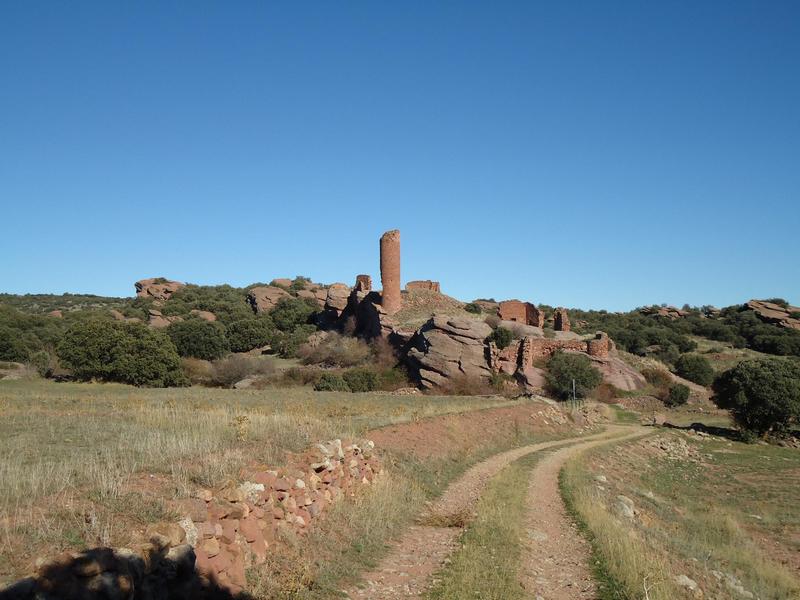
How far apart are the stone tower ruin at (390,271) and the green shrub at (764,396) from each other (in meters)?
27.3

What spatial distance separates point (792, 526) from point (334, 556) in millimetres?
16299

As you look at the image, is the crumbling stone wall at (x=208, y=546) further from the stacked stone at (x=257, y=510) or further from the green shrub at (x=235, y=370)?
the green shrub at (x=235, y=370)

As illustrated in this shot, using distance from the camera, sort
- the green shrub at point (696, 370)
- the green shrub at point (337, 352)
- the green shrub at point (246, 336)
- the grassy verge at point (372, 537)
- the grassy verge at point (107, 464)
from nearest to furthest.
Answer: the grassy verge at point (107, 464) → the grassy verge at point (372, 537) → the green shrub at point (337, 352) → the green shrub at point (696, 370) → the green shrub at point (246, 336)

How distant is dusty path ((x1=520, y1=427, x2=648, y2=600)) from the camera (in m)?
8.60

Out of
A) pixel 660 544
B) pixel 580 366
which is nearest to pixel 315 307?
pixel 580 366

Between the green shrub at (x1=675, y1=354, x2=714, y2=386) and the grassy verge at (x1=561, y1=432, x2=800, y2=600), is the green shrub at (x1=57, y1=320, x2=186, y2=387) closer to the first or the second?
the grassy verge at (x1=561, y1=432, x2=800, y2=600)

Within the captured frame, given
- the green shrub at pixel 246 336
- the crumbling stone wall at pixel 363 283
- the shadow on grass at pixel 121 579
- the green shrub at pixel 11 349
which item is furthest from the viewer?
the green shrub at pixel 246 336

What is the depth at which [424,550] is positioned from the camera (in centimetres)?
995

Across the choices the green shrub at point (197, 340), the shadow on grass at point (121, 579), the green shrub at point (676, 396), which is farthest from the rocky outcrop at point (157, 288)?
the shadow on grass at point (121, 579)

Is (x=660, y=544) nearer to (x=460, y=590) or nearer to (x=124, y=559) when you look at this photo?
(x=460, y=590)

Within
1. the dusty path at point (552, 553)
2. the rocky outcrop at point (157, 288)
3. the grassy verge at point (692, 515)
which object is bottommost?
the grassy verge at point (692, 515)

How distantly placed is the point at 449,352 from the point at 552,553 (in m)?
34.6

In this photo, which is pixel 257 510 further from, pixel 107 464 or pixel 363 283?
pixel 363 283

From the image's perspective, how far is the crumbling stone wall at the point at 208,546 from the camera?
496cm
